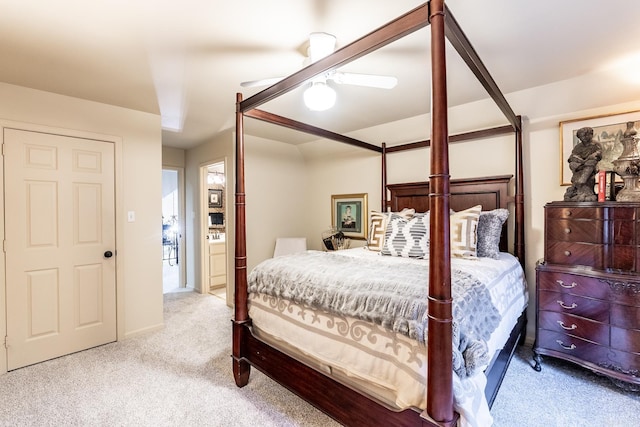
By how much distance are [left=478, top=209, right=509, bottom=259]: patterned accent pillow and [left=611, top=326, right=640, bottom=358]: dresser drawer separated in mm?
809

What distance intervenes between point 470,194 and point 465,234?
0.72 meters

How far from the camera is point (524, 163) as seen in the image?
2.69m

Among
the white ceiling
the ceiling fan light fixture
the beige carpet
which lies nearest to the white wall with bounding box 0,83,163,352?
the white ceiling

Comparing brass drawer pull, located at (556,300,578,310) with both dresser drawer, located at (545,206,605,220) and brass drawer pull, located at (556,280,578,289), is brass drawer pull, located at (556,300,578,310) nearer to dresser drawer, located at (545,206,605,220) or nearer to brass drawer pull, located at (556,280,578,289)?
brass drawer pull, located at (556,280,578,289)

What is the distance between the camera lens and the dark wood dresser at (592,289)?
1914mm

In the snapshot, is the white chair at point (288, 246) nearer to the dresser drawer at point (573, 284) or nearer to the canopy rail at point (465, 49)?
the dresser drawer at point (573, 284)

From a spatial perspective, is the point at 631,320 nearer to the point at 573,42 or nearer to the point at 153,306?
the point at 573,42

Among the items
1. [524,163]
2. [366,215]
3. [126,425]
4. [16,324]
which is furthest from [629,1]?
[16,324]

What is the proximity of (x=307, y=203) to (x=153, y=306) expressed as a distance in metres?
2.54

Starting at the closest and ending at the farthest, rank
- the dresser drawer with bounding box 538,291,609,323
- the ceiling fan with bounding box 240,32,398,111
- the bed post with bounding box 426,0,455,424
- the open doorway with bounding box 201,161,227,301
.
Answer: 1. the bed post with bounding box 426,0,455,424
2. the ceiling fan with bounding box 240,32,398,111
3. the dresser drawer with bounding box 538,291,609,323
4. the open doorway with bounding box 201,161,227,301

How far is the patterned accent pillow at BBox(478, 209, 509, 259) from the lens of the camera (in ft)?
7.90

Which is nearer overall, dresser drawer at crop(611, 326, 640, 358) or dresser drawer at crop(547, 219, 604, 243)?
dresser drawer at crop(611, 326, 640, 358)

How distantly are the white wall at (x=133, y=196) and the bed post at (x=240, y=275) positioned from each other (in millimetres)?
1586

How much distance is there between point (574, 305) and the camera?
2.10 m
